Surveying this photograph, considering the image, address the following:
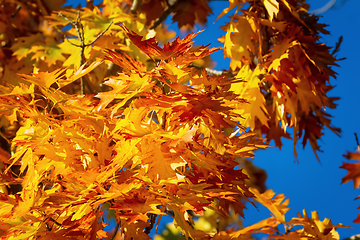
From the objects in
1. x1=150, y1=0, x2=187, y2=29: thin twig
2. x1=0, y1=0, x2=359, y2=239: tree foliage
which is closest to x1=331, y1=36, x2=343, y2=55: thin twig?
x1=0, y1=0, x2=359, y2=239: tree foliage

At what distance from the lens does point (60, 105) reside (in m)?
1.22

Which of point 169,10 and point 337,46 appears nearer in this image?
point 337,46

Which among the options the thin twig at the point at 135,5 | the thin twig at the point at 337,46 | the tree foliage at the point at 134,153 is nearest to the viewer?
A: the tree foliage at the point at 134,153

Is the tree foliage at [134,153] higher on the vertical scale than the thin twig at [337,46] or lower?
lower

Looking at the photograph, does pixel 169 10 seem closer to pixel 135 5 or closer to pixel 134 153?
pixel 135 5

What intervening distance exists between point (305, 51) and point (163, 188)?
4.01 ft

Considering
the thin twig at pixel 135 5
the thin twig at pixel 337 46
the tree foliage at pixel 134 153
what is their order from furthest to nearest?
the thin twig at pixel 135 5
the thin twig at pixel 337 46
the tree foliage at pixel 134 153

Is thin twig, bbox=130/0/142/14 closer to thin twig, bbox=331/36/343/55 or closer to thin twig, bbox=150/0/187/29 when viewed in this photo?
thin twig, bbox=150/0/187/29

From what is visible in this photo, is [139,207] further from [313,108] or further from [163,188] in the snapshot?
[313,108]

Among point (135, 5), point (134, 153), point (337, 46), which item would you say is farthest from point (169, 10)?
point (134, 153)

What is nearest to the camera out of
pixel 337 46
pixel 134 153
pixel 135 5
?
pixel 134 153

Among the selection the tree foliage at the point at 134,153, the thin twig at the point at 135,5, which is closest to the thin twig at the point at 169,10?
the thin twig at the point at 135,5

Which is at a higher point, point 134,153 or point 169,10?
point 169,10

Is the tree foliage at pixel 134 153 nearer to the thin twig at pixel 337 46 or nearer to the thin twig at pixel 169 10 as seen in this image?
the thin twig at pixel 337 46
